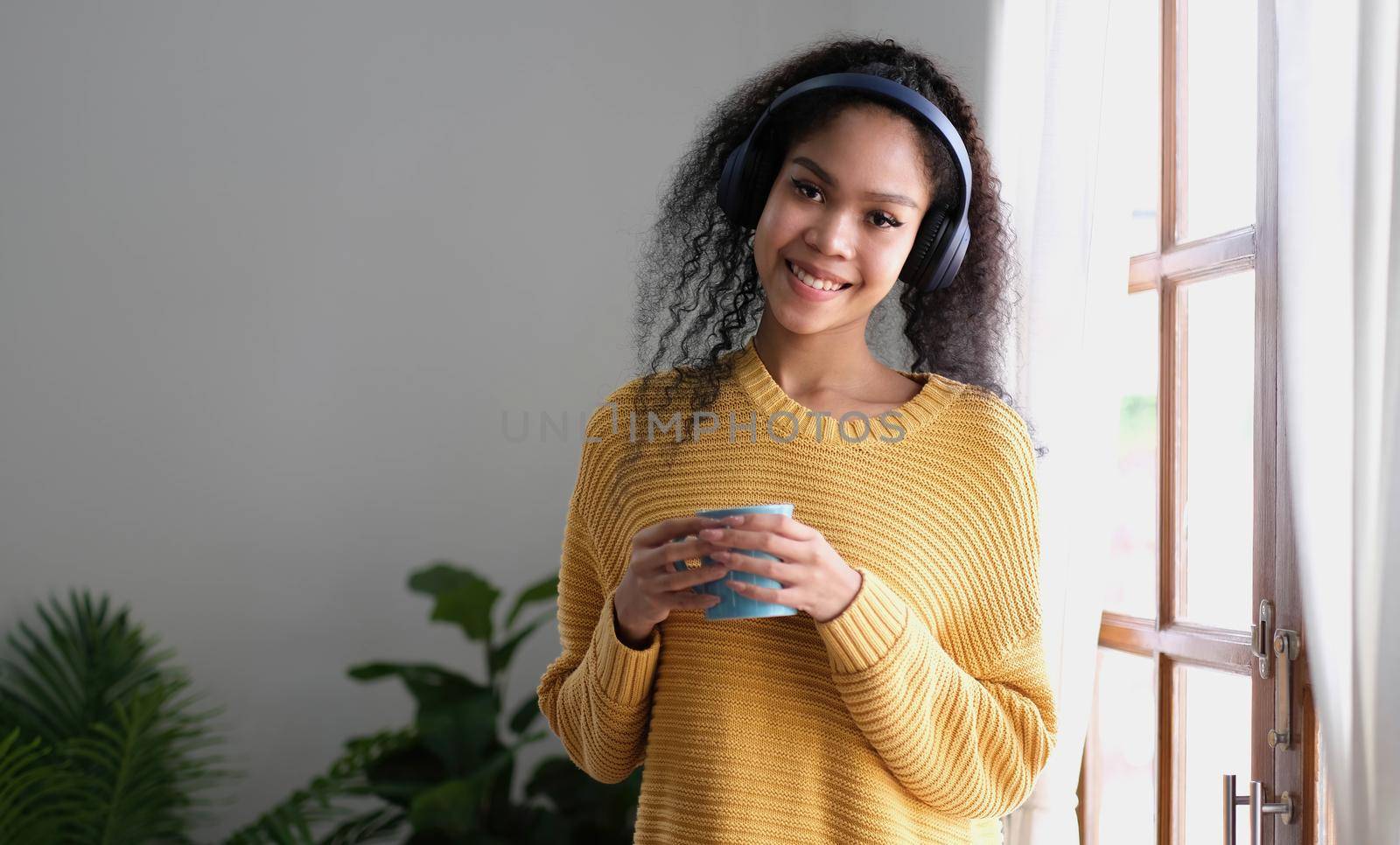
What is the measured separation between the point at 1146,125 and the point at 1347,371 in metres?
0.81

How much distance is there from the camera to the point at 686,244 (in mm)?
1306

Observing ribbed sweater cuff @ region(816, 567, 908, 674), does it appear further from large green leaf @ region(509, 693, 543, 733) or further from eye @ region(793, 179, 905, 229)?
large green leaf @ region(509, 693, 543, 733)

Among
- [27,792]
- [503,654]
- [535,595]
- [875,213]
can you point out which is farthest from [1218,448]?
[27,792]

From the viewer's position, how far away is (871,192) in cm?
105

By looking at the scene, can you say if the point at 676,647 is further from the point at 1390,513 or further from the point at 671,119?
the point at 671,119

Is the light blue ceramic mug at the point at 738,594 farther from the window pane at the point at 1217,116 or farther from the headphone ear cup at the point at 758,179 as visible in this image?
the window pane at the point at 1217,116

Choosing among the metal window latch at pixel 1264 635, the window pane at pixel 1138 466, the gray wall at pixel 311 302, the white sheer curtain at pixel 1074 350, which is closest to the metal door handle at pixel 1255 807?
the metal window latch at pixel 1264 635

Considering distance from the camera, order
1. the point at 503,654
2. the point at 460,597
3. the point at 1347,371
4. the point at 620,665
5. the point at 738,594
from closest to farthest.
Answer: the point at 738,594, the point at 620,665, the point at 1347,371, the point at 460,597, the point at 503,654

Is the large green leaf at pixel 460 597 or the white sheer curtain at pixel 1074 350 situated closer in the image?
the white sheer curtain at pixel 1074 350

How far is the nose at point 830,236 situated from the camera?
104 cm

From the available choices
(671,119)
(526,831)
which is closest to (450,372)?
(671,119)

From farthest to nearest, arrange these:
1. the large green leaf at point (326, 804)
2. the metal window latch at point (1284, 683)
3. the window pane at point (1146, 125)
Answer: the large green leaf at point (326, 804) < the window pane at point (1146, 125) < the metal window latch at point (1284, 683)

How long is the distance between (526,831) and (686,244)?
169 centimetres

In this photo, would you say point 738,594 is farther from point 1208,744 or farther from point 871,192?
point 1208,744
